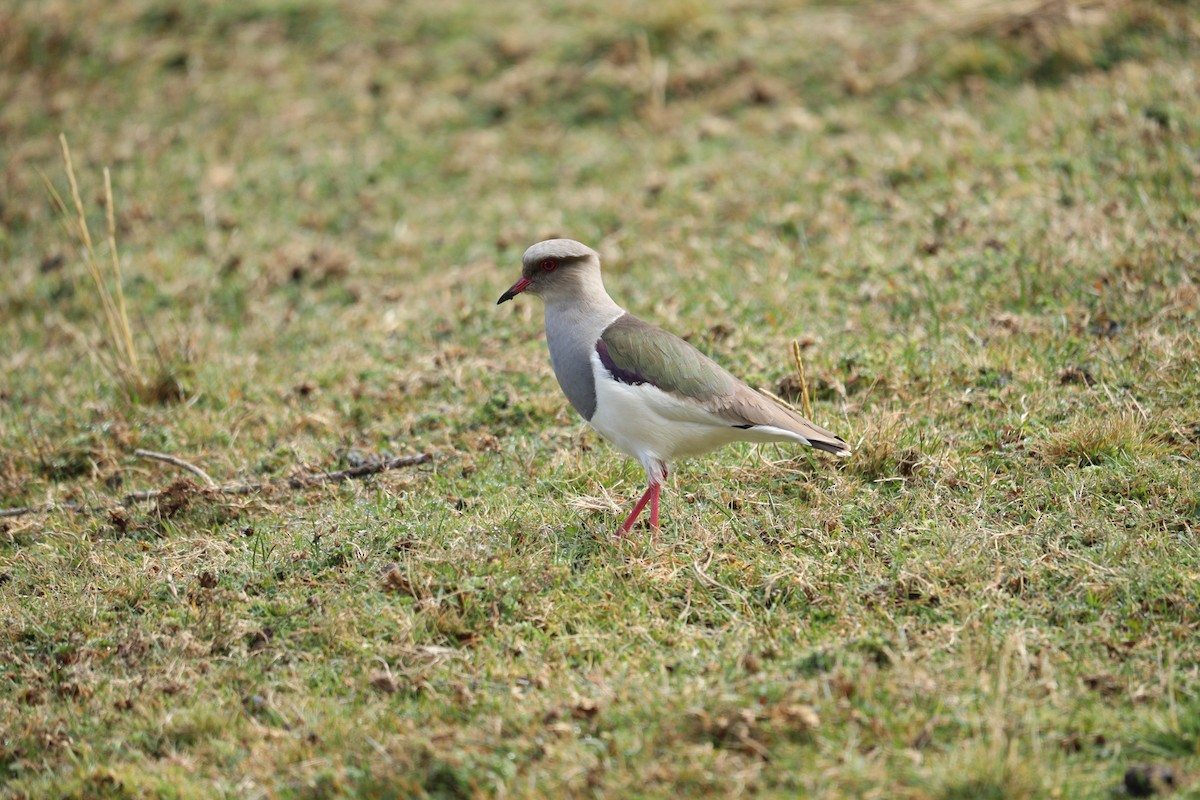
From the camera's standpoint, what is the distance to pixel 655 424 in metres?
4.87

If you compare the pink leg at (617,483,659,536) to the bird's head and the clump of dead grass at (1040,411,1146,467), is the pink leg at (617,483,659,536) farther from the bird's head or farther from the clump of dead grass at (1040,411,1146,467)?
the clump of dead grass at (1040,411,1146,467)

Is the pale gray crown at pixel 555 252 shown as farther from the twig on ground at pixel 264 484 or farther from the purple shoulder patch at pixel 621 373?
the twig on ground at pixel 264 484

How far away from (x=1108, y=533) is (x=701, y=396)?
1.62m

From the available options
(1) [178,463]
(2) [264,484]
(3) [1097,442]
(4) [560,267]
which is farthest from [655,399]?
(1) [178,463]

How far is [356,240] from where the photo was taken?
9.30 meters

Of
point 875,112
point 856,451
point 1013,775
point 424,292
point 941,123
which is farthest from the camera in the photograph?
point 875,112

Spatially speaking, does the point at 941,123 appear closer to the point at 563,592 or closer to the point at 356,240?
the point at 356,240

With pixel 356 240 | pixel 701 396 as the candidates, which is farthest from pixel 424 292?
pixel 701 396

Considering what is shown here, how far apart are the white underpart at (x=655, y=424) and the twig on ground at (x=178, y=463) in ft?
6.69

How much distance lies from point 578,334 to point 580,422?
1149 millimetres

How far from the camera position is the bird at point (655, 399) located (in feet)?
15.9

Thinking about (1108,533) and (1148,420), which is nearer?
(1108,533)

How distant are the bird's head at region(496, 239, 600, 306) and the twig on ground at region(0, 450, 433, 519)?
1.12 m

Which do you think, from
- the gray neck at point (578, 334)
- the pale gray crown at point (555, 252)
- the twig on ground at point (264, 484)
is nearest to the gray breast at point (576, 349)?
the gray neck at point (578, 334)
